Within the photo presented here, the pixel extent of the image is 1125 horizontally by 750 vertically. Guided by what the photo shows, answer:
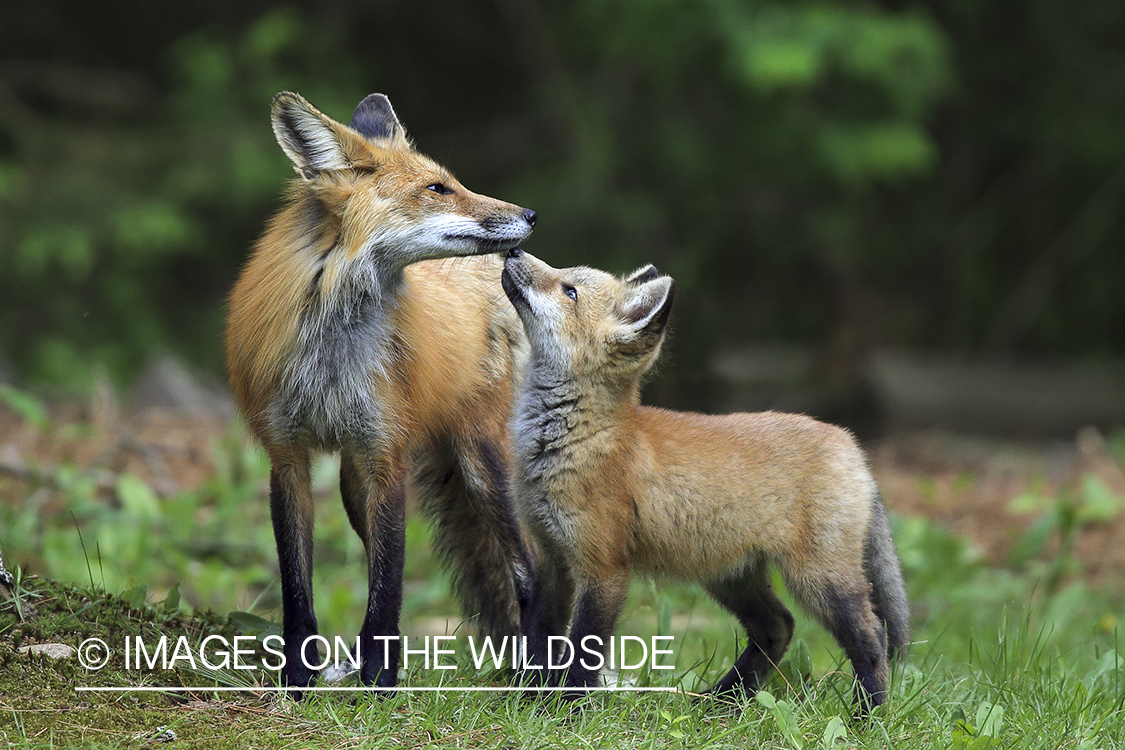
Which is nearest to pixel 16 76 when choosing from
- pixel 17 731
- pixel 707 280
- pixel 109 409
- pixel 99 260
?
pixel 99 260

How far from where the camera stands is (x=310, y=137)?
3902mm

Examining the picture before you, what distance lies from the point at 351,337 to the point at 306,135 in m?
0.76

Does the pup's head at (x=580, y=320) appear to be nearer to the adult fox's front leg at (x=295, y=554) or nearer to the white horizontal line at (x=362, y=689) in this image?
the adult fox's front leg at (x=295, y=554)

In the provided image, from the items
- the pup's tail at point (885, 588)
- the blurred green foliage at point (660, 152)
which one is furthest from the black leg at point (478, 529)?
the blurred green foliage at point (660, 152)

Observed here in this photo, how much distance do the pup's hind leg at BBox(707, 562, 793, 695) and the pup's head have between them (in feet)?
3.08

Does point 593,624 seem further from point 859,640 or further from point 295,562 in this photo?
point 295,562

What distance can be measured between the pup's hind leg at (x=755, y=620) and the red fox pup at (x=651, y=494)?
0.05 ft

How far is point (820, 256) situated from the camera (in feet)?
43.4

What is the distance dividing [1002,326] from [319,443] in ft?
39.2

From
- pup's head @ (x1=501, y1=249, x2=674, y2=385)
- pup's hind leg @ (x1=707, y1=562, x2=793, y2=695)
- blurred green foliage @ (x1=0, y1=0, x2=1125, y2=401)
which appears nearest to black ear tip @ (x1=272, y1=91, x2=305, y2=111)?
pup's head @ (x1=501, y1=249, x2=674, y2=385)

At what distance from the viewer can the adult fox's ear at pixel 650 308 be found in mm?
3846

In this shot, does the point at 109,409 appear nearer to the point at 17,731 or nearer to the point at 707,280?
the point at 17,731

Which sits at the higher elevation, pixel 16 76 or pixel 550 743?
pixel 16 76

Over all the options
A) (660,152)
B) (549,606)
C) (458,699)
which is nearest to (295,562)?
(458,699)
